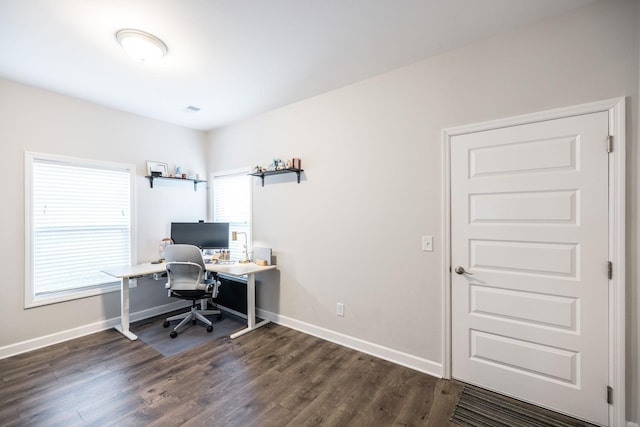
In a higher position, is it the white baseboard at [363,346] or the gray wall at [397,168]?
the gray wall at [397,168]

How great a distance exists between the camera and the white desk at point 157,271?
3.08 meters

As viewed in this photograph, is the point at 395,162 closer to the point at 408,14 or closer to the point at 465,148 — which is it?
the point at 465,148

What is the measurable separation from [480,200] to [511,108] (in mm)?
690

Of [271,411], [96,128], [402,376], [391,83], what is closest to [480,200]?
[391,83]

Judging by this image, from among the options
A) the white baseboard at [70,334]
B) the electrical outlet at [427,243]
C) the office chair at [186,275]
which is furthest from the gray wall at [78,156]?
the electrical outlet at [427,243]

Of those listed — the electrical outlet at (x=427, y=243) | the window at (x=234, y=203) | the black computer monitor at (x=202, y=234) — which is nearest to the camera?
the electrical outlet at (x=427, y=243)

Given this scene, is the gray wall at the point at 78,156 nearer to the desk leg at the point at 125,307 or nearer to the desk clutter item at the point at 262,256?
the desk leg at the point at 125,307

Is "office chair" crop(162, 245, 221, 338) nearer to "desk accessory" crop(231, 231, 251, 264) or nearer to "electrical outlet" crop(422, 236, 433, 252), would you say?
"desk accessory" crop(231, 231, 251, 264)

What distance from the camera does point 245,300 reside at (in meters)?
3.58

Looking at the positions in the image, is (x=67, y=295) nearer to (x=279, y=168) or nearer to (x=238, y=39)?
(x=279, y=168)

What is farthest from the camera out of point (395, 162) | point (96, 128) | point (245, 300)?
point (245, 300)

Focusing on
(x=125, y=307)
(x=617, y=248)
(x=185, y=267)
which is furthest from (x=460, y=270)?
(x=125, y=307)

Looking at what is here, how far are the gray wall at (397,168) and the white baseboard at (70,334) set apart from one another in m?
1.51

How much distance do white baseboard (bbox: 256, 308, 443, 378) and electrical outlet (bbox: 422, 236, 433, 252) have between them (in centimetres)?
95
